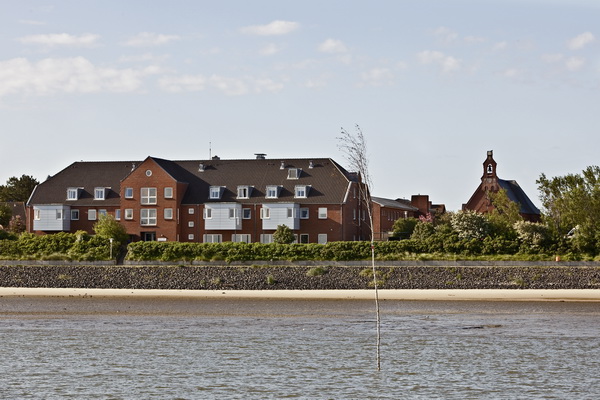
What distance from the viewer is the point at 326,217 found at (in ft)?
295

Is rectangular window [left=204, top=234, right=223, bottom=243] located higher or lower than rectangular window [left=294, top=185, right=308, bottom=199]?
lower

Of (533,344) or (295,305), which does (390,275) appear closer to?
(295,305)

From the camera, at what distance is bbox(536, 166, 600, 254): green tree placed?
6712 cm

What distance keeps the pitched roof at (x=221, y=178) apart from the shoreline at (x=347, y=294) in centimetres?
3177

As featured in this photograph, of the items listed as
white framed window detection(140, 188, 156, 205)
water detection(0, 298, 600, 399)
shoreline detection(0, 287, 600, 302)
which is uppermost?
white framed window detection(140, 188, 156, 205)

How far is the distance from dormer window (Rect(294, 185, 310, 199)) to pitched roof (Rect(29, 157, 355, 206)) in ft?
1.70

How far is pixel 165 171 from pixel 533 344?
64.1 meters

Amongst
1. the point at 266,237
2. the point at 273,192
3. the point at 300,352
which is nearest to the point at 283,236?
the point at 266,237

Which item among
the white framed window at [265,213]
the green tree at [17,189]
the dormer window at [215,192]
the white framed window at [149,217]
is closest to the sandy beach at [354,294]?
the white framed window at [149,217]

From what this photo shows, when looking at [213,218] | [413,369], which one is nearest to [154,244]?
[213,218]

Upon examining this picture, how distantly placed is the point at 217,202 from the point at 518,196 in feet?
141

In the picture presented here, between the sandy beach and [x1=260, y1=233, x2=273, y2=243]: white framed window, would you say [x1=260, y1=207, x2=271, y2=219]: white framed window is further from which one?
the sandy beach

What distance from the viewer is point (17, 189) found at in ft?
469

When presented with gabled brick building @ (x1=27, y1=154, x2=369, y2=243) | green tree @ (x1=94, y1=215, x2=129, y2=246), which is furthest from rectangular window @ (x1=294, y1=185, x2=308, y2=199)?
green tree @ (x1=94, y1=215, x2=129, y2=246)
